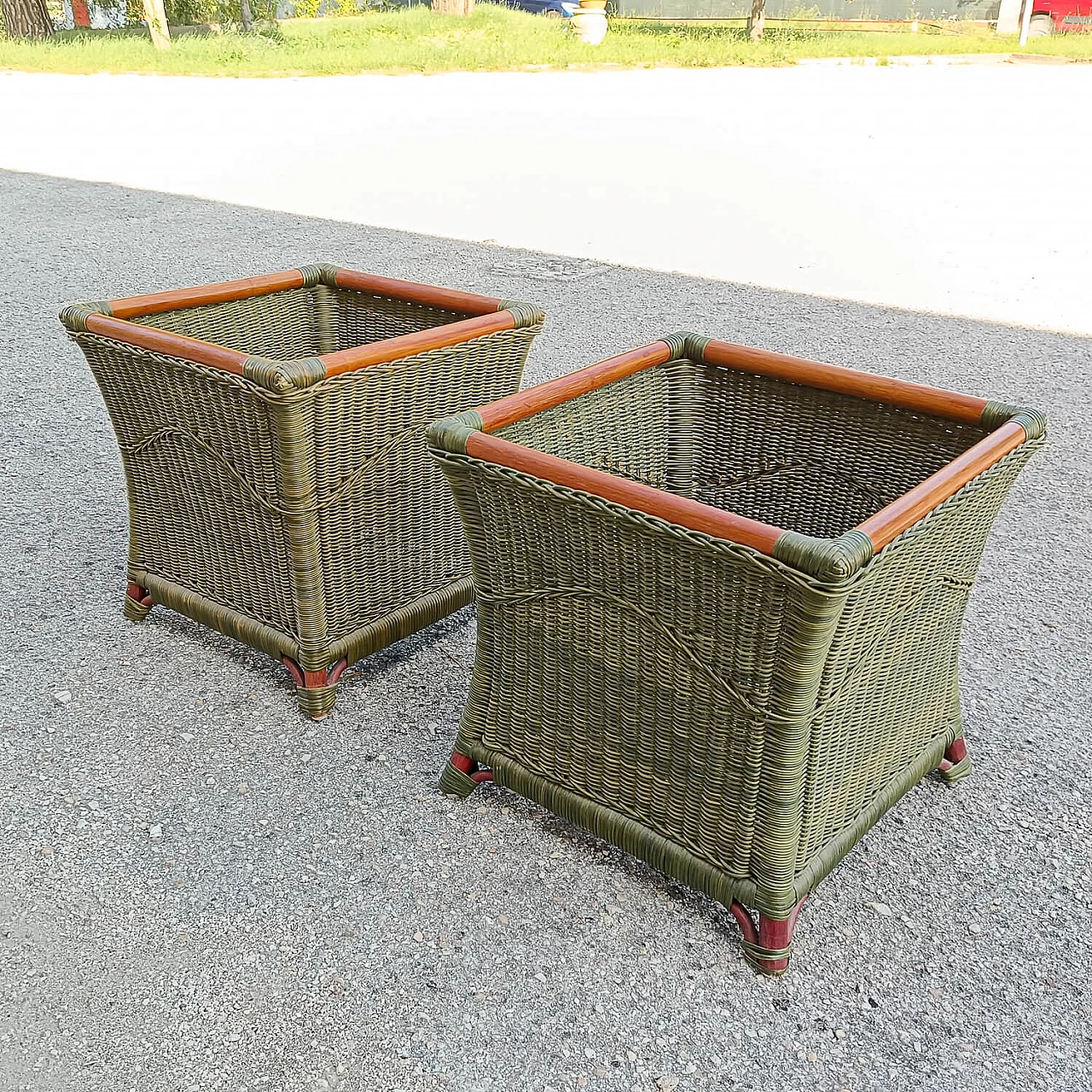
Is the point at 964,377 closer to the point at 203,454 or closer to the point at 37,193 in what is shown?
the point at 203,454

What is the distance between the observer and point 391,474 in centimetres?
211

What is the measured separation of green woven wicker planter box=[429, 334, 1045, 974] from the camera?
54.9 inches

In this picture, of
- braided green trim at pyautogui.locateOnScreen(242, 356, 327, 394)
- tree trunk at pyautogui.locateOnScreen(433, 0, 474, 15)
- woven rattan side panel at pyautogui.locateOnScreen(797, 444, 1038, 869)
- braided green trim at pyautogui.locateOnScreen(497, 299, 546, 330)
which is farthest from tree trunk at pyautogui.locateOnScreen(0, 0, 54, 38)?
woven rattan side panel at pyautogui.locateOnScreen(797, 444, 1038, 869)

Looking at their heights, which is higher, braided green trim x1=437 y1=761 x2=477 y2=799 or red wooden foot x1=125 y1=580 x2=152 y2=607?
red wooden foot x1=125 y1=580 x2=152 y2=607

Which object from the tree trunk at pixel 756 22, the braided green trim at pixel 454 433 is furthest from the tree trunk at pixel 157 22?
the braided green trim at pixel 454 433

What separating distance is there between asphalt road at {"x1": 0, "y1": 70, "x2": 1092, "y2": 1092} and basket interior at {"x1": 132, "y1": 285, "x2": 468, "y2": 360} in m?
0.66

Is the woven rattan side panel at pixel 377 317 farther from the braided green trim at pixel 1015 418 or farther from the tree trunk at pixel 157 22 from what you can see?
the tree trunk at pixel 157 22

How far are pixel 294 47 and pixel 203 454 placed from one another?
12.1 m

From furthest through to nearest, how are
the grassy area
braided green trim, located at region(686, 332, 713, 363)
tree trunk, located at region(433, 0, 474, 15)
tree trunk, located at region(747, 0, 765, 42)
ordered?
tree trunk, located at region(747, 0, 765, 42)
tree trunk, located at region(433, 0, 474, 15)
the grassy area
braided green trim, located at region(686, 332, 713, 363)

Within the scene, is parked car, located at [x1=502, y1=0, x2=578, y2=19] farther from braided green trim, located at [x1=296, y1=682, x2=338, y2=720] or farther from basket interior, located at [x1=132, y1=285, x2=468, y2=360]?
braided green trim, located at [x1=296, y1=682, x2=338, y2=720]

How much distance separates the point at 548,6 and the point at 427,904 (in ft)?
56.1

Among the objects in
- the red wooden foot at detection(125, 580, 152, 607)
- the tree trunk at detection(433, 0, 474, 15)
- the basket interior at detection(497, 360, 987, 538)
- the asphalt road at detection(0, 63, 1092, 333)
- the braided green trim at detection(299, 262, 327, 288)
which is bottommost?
the red wooden foot at detection(125, 580, 152, 607)

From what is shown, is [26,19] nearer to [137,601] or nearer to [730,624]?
[137,601]

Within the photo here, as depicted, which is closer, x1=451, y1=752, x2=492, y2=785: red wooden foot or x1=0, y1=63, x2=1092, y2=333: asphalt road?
x1=451, y1=752, x2=492, y2=785: red wooden foot
